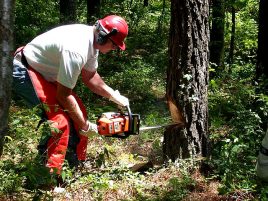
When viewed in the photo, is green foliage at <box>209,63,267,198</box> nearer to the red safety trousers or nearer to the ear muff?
the red safety trousers

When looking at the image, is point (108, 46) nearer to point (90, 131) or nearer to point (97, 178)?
point (90, 131)

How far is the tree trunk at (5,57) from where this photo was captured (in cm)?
300

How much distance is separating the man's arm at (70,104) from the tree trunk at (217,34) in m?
7.34

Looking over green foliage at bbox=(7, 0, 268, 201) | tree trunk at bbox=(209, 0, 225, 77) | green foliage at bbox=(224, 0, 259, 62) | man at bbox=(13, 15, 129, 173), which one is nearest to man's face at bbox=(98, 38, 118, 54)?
man at bbox=(13, 15, 129, 173)

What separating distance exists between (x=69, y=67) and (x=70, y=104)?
416mm

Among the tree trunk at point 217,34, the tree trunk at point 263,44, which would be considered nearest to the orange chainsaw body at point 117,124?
the tree trunk at point 263,44

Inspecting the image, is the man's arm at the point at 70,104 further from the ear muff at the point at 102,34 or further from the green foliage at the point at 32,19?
the green foliage at the point at 32,19

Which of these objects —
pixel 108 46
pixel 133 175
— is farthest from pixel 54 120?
pixel 133 175

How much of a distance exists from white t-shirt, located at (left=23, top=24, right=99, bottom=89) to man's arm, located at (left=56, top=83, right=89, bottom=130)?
0.28 feet

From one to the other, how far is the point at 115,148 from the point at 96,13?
8213 mm

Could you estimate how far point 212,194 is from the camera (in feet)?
13.5

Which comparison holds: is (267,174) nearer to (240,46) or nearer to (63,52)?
(63,52)

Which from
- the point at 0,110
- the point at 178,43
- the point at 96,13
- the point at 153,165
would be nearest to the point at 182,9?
the point at 178,43

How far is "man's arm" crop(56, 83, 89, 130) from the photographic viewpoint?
3.96 metres
